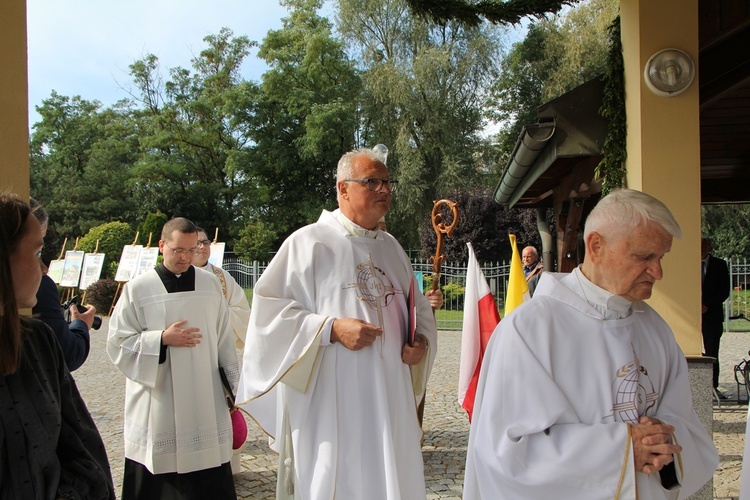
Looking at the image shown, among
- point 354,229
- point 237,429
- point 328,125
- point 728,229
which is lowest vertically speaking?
point 237,429

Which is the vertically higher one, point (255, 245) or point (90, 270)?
point (255, 245)

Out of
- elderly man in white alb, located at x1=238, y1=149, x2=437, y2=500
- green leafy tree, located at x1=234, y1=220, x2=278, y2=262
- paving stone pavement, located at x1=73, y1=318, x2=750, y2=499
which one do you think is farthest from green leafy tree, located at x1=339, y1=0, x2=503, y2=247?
elderly man in white alb, located at x1=238, y1=149, x2=437, y2=500

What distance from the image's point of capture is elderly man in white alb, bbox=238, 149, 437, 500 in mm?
3238

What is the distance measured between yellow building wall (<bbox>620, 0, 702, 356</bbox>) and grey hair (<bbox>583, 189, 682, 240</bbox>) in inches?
95.2

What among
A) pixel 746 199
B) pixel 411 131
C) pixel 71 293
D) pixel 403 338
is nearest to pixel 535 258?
pixel 746 199

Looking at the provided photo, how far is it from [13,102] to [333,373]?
2.18 metres

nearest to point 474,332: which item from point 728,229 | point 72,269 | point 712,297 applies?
point 712,297

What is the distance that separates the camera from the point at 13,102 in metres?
3.28

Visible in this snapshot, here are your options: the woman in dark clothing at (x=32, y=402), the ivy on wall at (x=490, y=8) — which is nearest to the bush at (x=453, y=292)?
the ivy on wall at (x=490, y=8)

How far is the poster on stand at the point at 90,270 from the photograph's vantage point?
663 inches

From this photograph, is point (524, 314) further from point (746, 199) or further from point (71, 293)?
point (71, 293)

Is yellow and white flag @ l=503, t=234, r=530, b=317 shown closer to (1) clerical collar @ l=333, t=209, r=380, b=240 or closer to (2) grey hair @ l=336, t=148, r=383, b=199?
(1) clerical collar @ l=333, t=209, r=380, b=240

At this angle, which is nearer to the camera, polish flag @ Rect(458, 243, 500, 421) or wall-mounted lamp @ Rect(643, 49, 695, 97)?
wall-mounted lamp @ Rect(643, 49, 695, 97)

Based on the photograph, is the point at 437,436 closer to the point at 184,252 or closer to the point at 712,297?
the point at 184,252
